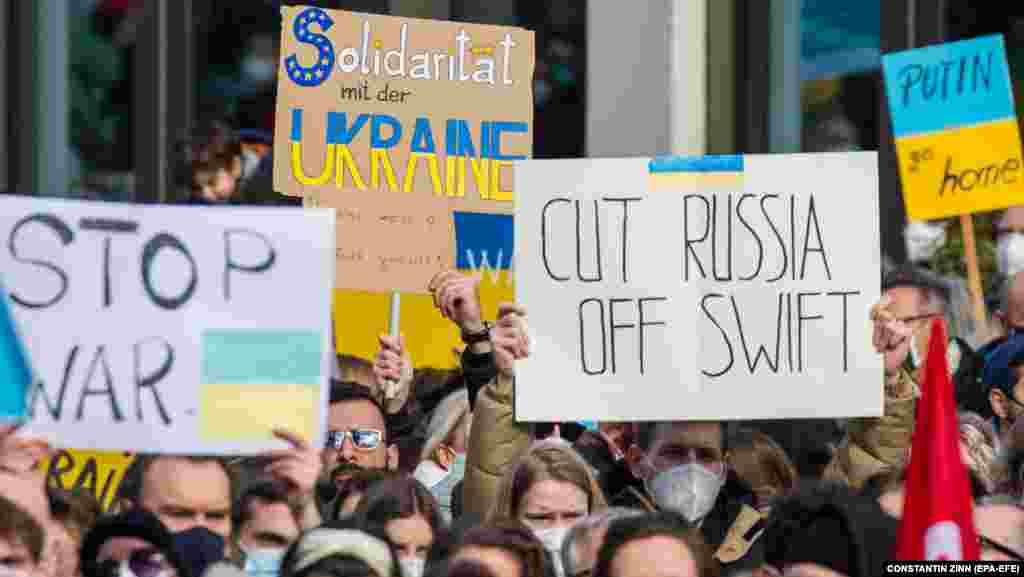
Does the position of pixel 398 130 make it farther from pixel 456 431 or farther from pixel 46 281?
pixel 46 281

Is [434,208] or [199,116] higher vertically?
[199,116]

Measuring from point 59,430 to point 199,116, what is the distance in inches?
301

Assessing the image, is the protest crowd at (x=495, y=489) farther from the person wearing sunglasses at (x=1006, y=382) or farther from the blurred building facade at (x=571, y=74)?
the blurred building facade at (x=571, y=74)

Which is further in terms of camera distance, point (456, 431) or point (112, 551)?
point (456, 431)

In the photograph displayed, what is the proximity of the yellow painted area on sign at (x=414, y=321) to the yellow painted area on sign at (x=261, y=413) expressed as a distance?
4.66ft

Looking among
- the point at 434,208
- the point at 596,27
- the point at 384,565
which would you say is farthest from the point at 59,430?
the point at 596,27

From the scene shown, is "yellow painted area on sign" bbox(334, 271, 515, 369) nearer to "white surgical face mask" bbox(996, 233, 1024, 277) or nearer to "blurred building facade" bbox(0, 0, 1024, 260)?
"white surgical face mask" bbox(996, 233, 1024, 277)

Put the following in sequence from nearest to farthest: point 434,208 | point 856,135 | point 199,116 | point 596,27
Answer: point 434,208
point 596,27
point 856,135
point 199,116

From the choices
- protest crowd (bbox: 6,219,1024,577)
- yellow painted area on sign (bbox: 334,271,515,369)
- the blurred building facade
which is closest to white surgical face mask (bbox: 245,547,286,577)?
protest crowd (bbox: 6,219,1024,577)

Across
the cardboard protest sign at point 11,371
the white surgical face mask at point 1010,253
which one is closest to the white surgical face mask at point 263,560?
the cardboard protest sign at point 11,371

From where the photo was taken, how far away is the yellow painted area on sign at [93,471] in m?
4.82

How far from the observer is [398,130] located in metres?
5.49

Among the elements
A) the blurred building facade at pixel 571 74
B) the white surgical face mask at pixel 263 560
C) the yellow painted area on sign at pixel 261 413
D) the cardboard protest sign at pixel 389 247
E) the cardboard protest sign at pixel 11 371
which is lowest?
the white surgical face mask at pixel 263 560

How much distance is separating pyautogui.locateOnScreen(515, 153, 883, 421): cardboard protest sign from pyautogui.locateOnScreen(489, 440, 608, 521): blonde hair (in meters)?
0.16
